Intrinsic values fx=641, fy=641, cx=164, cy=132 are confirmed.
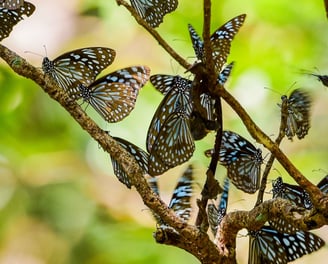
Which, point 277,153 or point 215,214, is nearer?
point 277,153

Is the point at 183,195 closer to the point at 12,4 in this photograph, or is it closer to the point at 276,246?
the point at 276,246

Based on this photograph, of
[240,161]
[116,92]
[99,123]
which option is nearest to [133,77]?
[116,92]

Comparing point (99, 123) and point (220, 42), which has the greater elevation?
point (99, 123)

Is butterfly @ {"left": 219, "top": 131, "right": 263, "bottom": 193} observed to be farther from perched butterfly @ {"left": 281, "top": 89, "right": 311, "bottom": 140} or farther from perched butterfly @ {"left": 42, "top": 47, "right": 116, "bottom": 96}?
perched butterfly @ {"left": 42, "top": 47, "right": 116, "bottom": 96}

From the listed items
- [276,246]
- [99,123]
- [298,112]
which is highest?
[99,123]

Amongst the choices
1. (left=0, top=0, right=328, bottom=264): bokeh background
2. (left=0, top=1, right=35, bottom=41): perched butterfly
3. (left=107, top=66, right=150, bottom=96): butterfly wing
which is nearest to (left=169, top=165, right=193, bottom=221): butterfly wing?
(left=107, top=66, right=150, bottom=96): butterfly wing

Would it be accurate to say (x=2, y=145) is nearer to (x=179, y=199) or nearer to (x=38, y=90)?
(x=38, y=90)
